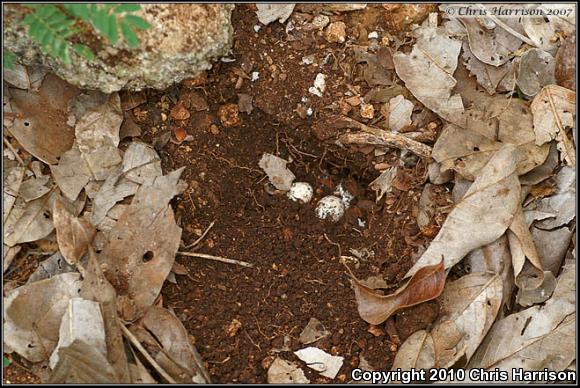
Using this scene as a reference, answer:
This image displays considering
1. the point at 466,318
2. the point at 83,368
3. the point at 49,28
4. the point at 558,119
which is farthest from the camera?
the point at 558,119

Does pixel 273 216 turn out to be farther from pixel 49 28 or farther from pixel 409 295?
pixel 49 28

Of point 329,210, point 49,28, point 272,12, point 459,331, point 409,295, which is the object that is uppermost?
point 49,28

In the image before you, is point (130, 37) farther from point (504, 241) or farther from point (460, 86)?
point (504, 241)

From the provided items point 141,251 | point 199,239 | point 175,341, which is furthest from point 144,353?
point 199,239

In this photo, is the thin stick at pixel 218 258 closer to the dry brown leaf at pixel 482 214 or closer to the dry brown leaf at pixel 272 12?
the dry brown leaf at pixel 482 214

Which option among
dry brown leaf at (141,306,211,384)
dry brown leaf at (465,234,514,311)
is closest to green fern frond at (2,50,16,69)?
dry brown leaf at (141,306,211,384)

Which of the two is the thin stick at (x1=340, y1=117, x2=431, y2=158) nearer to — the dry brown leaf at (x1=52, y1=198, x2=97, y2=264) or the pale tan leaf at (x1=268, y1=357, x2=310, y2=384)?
the pale tan leaf at (x1=268, y1=357, x2=310, y2=384)

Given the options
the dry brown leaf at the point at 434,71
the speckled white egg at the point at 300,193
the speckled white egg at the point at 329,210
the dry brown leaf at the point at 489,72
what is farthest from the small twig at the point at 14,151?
the dry brown leaf at the point at 489,72
